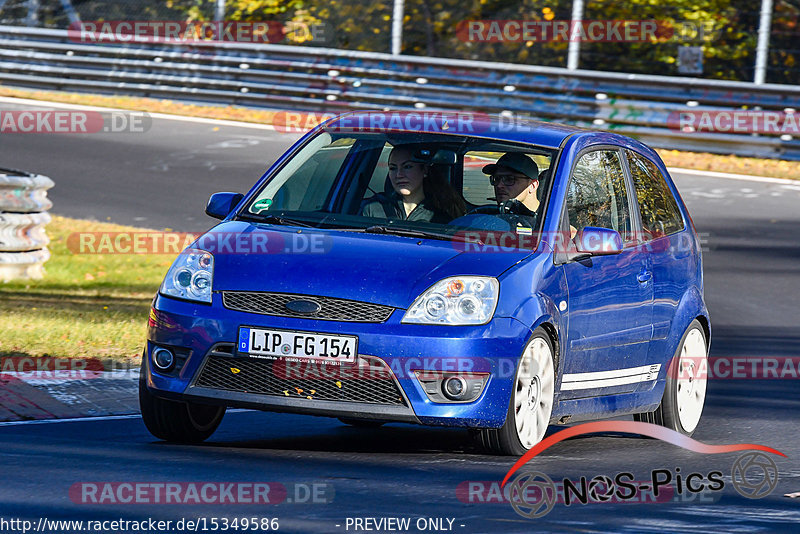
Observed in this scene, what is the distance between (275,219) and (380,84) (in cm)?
1621

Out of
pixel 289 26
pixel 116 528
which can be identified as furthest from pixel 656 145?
pixel 116 528

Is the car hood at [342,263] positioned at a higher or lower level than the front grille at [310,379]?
higher

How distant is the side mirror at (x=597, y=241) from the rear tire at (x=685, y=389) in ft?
3.97

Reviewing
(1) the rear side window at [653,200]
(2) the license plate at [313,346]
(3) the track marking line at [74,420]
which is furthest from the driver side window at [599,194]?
(3) the track marking line at [74,420]

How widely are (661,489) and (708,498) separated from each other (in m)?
0.28

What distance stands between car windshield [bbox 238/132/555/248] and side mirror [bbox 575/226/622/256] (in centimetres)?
22

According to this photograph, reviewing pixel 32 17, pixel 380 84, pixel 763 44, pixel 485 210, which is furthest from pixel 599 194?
pixel 32 17

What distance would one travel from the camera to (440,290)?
680 cm

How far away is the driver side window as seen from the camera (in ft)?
25.8

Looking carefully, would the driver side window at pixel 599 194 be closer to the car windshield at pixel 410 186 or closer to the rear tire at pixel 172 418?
the car windshield at pixel 410 186

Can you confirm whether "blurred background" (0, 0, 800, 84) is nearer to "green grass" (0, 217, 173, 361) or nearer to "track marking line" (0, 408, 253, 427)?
Answer: "green grass" (0, 217, 173, 361)

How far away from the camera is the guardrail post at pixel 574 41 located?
2262 cm

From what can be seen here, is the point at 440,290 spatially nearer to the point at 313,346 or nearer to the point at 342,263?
the point at 342,263

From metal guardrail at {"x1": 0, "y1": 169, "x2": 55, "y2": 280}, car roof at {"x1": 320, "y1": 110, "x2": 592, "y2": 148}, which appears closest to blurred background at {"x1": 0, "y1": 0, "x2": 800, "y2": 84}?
metal guardrail at {"x1": 0, "y1": 169, "x2": 55, "y2": 280}
